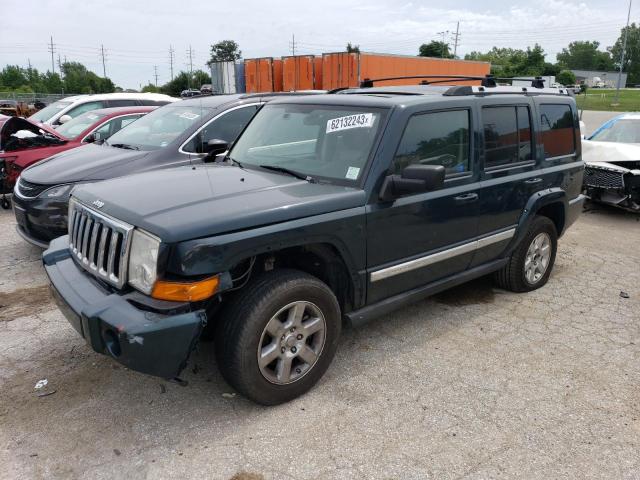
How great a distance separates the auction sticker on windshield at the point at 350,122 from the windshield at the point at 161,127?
2978 mm

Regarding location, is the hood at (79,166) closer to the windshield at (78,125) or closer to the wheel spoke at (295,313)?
the windshield at (78,125)

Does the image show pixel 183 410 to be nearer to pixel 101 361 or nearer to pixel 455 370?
pixel 101 361

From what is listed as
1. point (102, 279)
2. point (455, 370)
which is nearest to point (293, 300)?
point (102, 279)

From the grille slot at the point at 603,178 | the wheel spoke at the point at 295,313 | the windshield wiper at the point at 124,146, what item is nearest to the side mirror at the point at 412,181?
the wheel spoke at the point at 295,313

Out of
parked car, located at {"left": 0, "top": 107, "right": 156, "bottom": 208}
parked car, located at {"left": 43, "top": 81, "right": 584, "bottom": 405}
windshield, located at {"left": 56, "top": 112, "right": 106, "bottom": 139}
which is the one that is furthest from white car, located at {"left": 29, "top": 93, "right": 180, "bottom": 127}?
parked car, located at {"left": 43, "top": 81, "right": 584, "bottom": 405}

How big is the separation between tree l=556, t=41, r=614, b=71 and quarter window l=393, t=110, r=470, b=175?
146 m

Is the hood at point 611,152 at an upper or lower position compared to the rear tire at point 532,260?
upper

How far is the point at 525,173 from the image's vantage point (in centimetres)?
448

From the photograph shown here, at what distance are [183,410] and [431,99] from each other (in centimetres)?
271

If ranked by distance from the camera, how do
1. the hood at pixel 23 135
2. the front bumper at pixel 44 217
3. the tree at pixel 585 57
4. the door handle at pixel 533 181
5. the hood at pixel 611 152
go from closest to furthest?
the door handle at pixel 533 181 < the front bumper at pixel 44 217 < the hood at pixel 23 135 < the hood at pixel 611 152 < the tree at pixel 585 57

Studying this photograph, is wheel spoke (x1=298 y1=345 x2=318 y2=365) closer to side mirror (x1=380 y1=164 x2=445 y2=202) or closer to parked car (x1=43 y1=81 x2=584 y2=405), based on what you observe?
parked car (x1=43 y1=81 x2=584 y2=405)

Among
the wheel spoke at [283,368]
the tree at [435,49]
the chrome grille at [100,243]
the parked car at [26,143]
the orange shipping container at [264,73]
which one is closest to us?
the chrome grille at [100,243]

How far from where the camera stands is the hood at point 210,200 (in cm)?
272

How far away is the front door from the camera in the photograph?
3.44 meters
